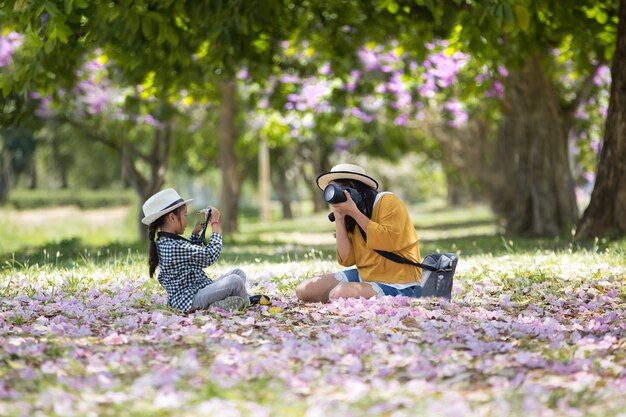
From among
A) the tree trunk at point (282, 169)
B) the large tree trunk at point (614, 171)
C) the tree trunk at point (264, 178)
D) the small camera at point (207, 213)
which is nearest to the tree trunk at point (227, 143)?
the large tree trunk at point (614, 171)

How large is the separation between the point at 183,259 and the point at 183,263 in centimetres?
4

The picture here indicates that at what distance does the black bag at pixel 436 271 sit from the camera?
6.99 m

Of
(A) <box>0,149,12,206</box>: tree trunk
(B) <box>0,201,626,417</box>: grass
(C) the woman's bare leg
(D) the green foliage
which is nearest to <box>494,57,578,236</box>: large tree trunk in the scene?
(B) <box>0,201,626,417</box>: grass

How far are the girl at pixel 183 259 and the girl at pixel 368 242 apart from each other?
818 mm

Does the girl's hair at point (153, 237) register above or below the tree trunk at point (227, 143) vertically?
below

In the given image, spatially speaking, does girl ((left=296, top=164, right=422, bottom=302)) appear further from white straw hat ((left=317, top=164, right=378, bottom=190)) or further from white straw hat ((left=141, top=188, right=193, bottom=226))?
white straw hat ((left=141, top=188, right=193, bottom=226))

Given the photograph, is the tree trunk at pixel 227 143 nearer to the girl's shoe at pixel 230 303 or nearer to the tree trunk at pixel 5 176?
the girl's shoe at pixel 230 303

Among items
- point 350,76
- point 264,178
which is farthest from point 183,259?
point 264,178

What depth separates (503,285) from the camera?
7949 mm

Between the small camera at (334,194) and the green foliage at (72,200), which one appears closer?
the small camera at (334,194)

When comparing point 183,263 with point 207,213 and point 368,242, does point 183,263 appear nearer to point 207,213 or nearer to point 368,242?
point 207,213

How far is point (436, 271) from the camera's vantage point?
7012 millimetres

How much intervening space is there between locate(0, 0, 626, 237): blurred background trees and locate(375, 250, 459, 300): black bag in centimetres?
277

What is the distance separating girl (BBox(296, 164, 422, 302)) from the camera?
271 inches
